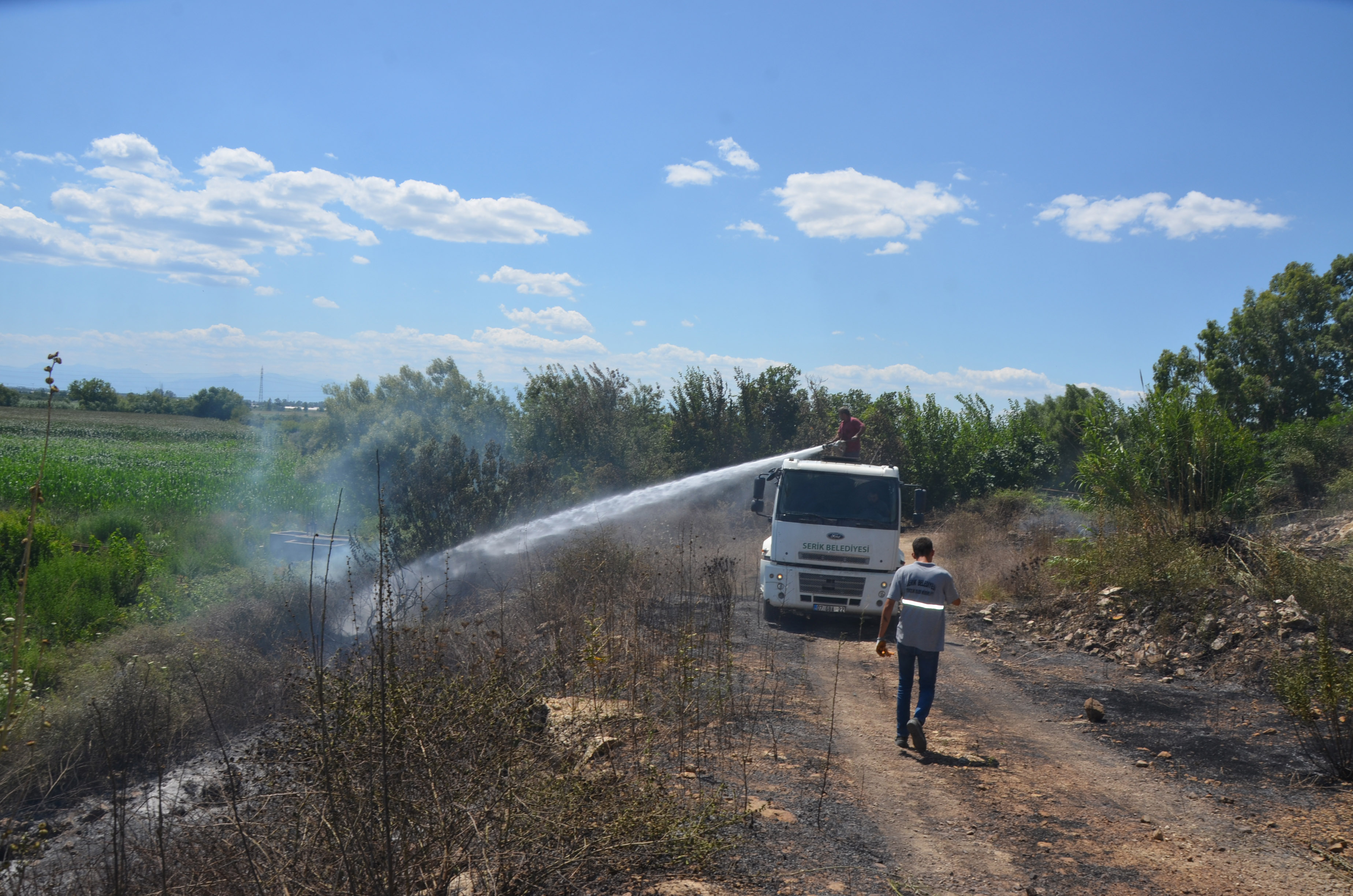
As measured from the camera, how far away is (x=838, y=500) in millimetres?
12477

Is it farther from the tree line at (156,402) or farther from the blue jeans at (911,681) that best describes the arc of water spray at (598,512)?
the tree line at (156,402)

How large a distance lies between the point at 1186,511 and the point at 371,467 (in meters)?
18.3

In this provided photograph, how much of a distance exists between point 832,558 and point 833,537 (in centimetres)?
32

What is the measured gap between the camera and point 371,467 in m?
21.1

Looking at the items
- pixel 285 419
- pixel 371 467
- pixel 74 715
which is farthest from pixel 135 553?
pixel 285 419

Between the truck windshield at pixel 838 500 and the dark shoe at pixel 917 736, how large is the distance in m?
5.82

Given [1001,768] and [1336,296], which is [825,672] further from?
[1336,296]

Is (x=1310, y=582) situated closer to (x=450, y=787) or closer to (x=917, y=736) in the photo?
(x=917, y=736)

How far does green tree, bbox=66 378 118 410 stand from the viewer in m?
94.4

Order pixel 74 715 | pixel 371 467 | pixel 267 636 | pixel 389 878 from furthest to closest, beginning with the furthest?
1. pixel 371 467
2. pixel 267 636
3. pixel 74 715
4. pixel 389 878

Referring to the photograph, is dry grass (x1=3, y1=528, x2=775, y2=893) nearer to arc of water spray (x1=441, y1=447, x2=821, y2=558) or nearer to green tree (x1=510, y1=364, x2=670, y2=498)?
arc of water spray (x1=441, y1=447, x2=821, y2=558)

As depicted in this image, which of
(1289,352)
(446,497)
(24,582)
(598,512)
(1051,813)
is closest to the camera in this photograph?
(24,582)

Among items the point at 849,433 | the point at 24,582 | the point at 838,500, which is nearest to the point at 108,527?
the point at 849,433

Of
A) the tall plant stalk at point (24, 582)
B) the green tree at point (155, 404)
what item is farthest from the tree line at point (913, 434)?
the green tree at point (155, 404)
